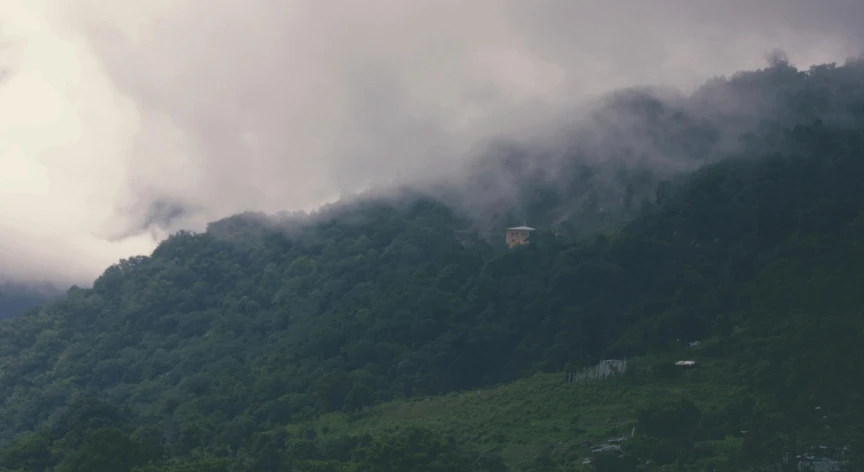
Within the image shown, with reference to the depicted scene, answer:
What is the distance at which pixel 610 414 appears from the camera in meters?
57.2

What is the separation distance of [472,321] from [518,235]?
19.1m

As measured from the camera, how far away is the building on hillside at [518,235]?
93000mm

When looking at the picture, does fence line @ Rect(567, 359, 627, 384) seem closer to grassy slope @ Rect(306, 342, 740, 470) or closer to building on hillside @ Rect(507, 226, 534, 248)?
grassy slope @ Rect(306, 342, 740, 470)

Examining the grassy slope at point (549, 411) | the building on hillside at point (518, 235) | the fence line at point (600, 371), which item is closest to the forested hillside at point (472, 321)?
the grassy slope at point (549, 411)

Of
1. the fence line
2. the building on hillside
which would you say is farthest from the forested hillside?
the building on hillside

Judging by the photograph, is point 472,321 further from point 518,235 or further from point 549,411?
point 518,235

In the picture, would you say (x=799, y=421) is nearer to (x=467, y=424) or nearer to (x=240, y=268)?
(x=467, y=424)

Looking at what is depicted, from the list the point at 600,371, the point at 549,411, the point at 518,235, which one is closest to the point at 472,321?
the point at 600,371

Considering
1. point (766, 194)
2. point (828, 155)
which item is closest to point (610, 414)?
point (766, 194)

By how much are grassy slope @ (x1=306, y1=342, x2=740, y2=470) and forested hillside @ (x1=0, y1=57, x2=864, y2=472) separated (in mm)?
421

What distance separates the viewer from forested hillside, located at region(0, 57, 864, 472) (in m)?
54.7

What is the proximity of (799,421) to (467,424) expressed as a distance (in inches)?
702

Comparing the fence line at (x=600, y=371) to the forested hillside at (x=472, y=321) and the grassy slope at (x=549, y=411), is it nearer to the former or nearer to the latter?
the grassy slope at (x=549, y=411)

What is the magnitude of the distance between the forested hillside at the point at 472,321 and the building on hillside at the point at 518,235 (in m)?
1.70
